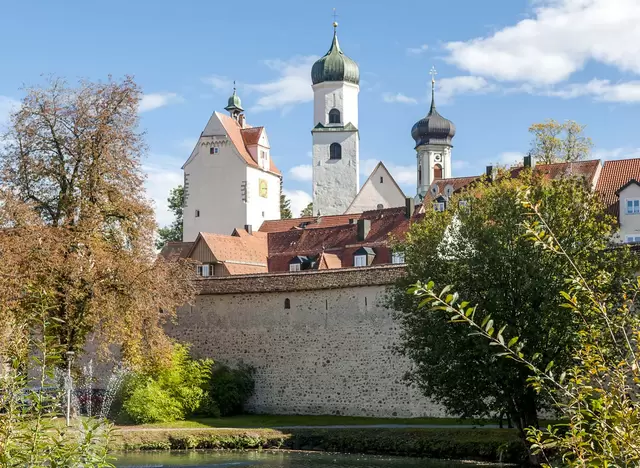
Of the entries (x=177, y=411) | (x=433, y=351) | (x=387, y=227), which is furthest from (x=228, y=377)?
(x=387, y=227)

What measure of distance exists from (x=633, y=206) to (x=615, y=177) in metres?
3.62

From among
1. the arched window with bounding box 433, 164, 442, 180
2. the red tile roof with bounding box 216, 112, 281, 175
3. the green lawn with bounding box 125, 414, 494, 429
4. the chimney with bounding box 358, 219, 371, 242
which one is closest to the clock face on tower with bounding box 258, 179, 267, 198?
the red tile roof with bounding box 216, 112, 281, 175

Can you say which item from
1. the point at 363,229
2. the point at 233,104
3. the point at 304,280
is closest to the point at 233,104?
the point at 233,104

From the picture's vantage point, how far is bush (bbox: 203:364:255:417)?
3068 centimetres

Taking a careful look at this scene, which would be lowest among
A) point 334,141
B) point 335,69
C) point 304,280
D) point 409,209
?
point 304,280

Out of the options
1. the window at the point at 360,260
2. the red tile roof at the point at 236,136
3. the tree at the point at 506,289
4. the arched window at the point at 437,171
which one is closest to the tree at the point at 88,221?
the tree at the point at 506,289

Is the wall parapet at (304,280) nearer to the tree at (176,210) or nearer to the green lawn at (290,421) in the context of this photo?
the green lawn at (290,421)

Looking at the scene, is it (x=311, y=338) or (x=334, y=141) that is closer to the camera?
(x=311, y=338)

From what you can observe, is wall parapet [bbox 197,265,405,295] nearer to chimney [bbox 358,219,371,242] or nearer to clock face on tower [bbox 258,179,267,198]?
chimney [bbox 358,219,371,242]

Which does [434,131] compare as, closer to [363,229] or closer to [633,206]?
[363,229]

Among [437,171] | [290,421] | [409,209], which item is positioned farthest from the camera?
[437,171]

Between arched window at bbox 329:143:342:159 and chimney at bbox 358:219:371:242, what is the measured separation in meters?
20.5

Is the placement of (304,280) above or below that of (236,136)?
below

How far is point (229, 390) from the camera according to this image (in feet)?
102
